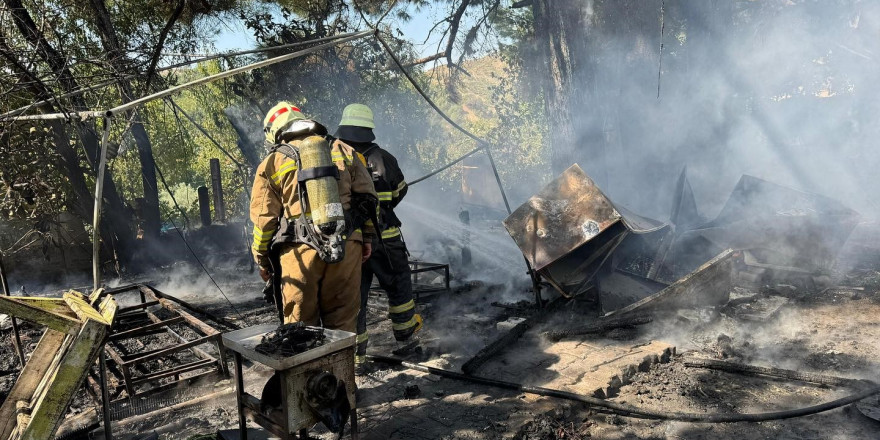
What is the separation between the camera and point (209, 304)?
301 inches

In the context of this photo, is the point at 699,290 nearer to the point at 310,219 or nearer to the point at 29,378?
the point at 310,219

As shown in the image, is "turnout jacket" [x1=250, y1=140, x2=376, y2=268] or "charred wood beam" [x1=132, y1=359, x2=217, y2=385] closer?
"turnout jacket" [x1=250, y1=140, x2=376, y2=268]

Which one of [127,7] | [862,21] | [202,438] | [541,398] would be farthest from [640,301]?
[862,21]

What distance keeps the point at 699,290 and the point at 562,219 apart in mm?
1566

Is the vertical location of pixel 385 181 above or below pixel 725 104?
below

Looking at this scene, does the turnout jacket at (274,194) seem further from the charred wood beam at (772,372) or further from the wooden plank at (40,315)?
the charred wood beam at (772,372)

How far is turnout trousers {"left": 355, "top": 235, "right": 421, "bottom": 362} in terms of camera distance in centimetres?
488

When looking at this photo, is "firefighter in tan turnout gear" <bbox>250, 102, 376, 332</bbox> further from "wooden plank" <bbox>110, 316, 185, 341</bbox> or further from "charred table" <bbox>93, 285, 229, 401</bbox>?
"wooden plank" <bbox>110, 316, 185, 341</bbox>

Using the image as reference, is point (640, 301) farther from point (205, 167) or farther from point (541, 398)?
point (205, 167)

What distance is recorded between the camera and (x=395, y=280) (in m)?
4.94

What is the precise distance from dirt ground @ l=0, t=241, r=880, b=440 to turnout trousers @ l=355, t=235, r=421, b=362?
0.37 meters

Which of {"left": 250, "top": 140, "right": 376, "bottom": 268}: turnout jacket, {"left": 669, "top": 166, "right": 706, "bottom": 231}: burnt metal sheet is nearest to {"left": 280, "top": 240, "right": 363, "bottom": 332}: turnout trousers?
{"left": 250, "top": 140, "right": 376, "bottom": 268}: turnout jacket

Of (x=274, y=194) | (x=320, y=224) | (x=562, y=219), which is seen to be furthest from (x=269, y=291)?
(x=562, y=219)

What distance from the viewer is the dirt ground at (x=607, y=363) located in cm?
349
